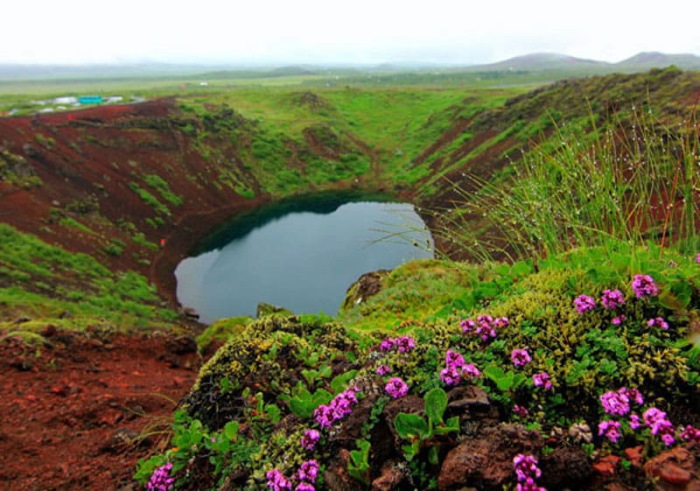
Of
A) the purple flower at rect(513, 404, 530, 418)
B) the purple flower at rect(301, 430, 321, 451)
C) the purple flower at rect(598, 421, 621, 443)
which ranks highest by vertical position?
the purple flower at rect(598, 421, 621, 443)

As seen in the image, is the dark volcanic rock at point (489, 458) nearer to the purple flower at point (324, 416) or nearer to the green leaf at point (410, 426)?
the green leaf at point (410, 426)

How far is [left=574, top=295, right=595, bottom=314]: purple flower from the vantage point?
2.95 metres

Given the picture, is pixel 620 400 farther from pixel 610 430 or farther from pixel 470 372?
pixel 470 372

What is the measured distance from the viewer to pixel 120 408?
19.4 ft

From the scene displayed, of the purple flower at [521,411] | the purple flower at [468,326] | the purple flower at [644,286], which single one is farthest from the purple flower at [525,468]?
the purple flower at [644,286]

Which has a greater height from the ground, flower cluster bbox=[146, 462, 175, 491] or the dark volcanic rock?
the dark volcanic rock

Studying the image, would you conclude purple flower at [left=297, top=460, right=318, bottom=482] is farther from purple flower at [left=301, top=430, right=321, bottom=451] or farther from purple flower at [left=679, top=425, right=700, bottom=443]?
purple flower at [left=679, top=425, right=700, bottom=443]

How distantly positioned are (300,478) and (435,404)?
89 cm

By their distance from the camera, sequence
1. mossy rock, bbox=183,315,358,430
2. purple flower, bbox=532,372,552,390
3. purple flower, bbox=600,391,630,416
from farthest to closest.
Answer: mossy rock, bbox=183,315,358,430, purple flower, bbox=532,372,552,390, purple flower, bbox=600,391,630,416

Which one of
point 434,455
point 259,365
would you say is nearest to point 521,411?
point 434,455

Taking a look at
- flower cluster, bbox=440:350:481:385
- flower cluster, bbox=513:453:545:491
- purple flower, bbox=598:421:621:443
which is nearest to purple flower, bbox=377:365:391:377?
flower cluster, bbox=440:350:481:385

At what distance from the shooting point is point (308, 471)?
2.44 metres

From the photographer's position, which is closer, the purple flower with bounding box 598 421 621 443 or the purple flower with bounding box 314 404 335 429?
the purple flower with bounding box 598 421 621 443

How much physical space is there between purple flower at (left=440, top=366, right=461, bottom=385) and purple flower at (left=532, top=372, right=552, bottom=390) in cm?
45
